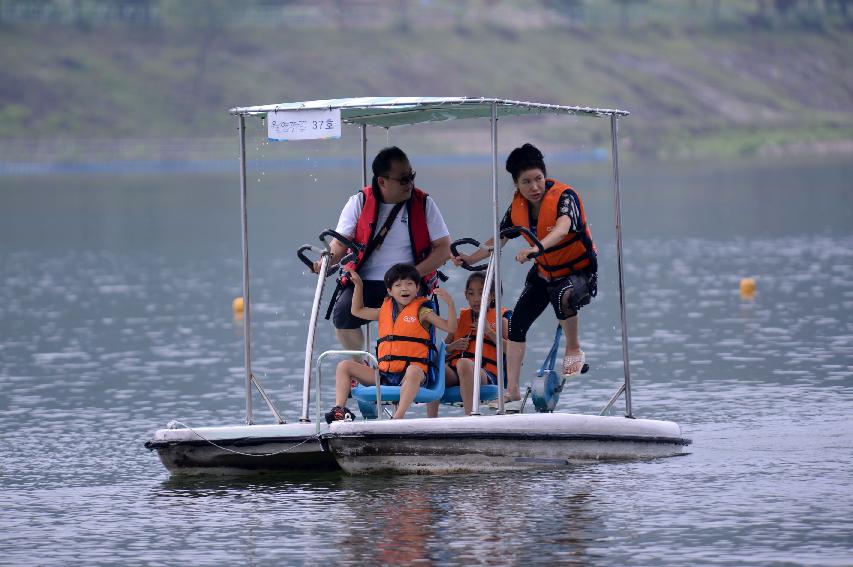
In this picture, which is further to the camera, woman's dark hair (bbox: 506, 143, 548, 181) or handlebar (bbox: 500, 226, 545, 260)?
woman's dark hair (bbox: 506, 143, 548, 181)

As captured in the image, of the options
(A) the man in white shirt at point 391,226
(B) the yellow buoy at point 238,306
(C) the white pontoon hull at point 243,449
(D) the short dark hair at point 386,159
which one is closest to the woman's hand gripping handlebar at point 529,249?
(A) the man in white shirt at point 391,226

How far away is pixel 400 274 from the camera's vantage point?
Answer: 12.7 metres

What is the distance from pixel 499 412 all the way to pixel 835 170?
60299 millimetres

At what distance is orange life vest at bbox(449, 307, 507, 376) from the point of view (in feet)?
44.2

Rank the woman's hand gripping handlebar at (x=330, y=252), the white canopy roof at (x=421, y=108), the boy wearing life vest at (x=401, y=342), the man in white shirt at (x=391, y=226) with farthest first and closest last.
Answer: the man in white shirt at (x=391, y=226)
the woman's hand gripping handlebar at (x=330, y=252)
the boy wearing life vest at (x=401, y=342)
the white canopy roof at (x=421, y=108)

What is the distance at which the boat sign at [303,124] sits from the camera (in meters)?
12.2

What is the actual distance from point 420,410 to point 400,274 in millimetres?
4316

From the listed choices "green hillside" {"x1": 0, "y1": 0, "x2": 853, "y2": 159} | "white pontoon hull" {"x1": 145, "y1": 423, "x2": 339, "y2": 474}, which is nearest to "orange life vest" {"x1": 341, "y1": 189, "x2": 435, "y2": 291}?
"white pontoon hull" {"x1": 145, "y1": 423, "x2": 339, "y2": 474}

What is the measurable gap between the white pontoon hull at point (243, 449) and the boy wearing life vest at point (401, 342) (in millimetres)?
288

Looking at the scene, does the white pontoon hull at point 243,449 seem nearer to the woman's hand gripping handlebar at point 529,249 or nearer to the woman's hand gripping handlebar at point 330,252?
the woman's hand gripping handlebar at point 330,252

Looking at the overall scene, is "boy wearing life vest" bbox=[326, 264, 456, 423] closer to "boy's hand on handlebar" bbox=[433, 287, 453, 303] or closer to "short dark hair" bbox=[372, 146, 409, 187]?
"boy's hand on handlebar" bbox=[433, 287, 453, 303]

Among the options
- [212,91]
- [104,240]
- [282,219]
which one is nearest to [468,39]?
[212,91]

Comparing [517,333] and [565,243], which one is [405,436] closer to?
[517,333]

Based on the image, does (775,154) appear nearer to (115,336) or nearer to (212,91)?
(212,91)
